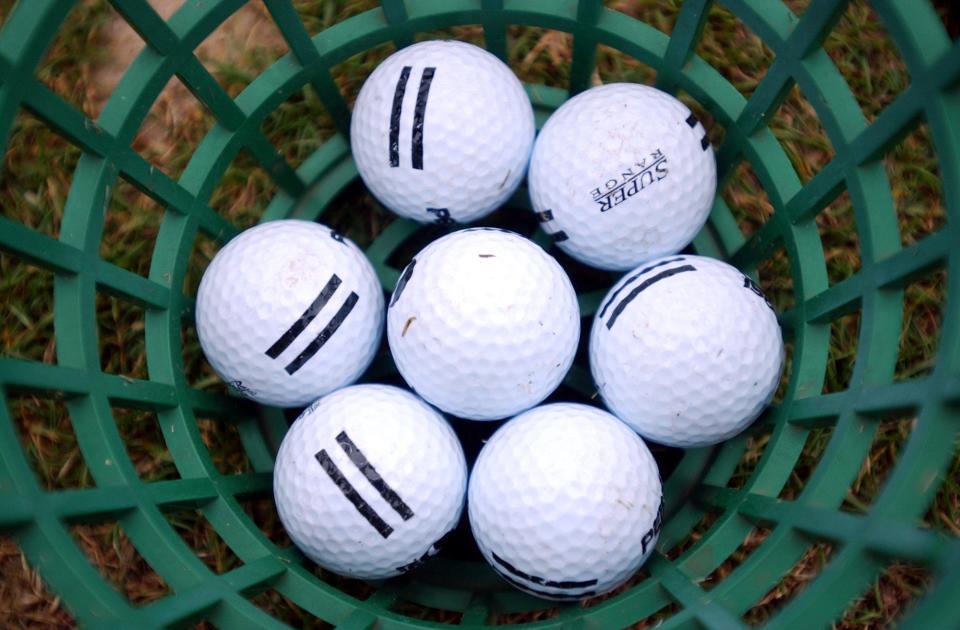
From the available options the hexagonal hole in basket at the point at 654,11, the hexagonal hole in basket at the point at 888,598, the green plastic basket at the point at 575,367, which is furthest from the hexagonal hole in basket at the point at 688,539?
the hexagonal hole in basket at the point at 654,11

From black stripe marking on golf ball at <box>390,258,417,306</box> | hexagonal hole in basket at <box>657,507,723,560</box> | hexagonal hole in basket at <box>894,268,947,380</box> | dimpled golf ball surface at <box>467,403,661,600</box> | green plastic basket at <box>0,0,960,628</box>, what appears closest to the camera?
green plastic basket at <box>0,0,960,628</box>

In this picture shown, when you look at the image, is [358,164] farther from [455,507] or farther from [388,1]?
[455,507]

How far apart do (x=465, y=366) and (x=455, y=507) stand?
216mm

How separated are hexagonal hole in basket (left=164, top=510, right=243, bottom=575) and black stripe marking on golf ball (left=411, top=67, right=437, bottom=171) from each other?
2.18ft

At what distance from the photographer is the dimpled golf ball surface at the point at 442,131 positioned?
1182 mm

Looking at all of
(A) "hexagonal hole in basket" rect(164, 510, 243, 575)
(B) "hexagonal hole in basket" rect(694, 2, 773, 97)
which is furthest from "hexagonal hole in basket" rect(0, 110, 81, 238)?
(B) "hexagonal hole in basket" rect(694, 2, 773, 97)

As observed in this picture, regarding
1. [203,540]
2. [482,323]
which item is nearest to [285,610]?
[203,540]

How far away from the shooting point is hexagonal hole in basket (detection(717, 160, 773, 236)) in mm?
1417

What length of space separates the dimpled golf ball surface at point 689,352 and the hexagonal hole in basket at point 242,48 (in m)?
0.82

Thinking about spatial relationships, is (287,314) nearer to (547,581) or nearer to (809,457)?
(547,581)

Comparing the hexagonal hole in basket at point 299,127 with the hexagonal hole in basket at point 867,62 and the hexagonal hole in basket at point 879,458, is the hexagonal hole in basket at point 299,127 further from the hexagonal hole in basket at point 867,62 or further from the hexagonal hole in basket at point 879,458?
the hexagonal hole in basket at point 879,458

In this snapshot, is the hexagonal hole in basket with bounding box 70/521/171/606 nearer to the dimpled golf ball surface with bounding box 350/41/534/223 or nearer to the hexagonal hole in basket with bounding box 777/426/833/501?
the dimpled golf ball surface with bounding box 350/41/534/223

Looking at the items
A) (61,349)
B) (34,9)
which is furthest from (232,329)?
(34,9)

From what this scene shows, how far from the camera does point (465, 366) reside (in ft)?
3.61
